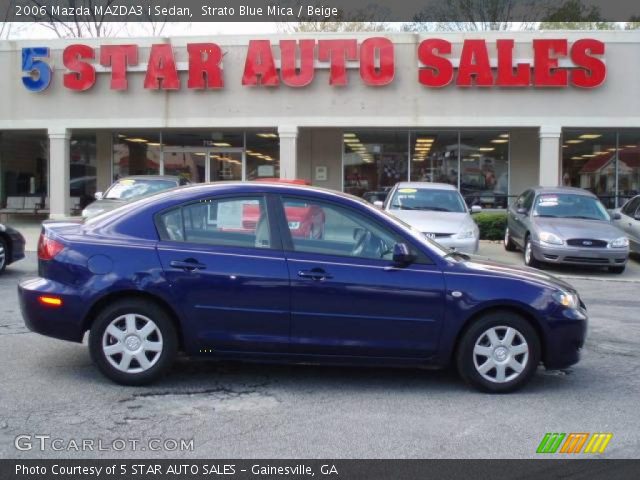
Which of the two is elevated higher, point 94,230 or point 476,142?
point 476,142

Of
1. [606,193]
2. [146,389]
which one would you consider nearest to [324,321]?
[146,389]

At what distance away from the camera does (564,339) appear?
237 inches

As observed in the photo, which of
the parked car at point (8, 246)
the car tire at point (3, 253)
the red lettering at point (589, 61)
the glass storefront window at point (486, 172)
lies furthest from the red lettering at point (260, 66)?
the car tire at point (3, 253)

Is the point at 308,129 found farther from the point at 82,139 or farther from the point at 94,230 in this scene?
the point at 94,230

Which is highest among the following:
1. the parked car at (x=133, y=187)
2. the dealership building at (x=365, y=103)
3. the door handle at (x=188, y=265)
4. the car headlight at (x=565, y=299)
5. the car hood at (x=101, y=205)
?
the dealership building at (x=365, y=103)

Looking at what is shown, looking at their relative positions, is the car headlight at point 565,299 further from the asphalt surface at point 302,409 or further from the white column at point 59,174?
the white column at point 59,174

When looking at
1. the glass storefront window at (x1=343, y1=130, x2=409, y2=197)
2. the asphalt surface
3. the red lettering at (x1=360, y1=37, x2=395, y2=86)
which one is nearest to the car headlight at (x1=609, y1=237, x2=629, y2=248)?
the asphalt surface

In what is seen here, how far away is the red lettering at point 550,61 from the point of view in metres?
19.9

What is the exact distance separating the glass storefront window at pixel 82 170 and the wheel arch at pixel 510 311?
20.6 m

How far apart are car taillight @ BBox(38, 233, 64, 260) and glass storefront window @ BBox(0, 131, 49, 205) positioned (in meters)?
19.6

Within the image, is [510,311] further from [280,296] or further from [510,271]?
[280,296]

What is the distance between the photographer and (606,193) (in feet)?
75.2

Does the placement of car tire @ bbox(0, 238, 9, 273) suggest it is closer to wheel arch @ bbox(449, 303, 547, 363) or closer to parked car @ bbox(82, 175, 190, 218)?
parked car @ bbox(82, 175, 190, 218)

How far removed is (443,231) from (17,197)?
16.7m
